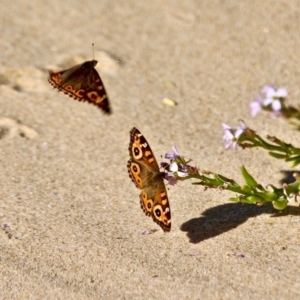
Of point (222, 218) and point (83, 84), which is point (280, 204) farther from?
point (83, 84)

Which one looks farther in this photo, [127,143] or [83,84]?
[127,143]

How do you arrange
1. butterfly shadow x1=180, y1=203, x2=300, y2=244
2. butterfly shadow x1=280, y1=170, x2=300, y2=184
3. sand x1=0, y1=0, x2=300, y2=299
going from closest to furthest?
1. sand x1=0, y1=0, x2=300, y2=299
2. butterfly shadow x1=180, y1=203, x2=300, y2=244
3. butterfly shadow x1=280, y1=170, x2=300, y2=184

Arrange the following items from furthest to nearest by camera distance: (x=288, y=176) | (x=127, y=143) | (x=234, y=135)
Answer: (x=127, y=143), (x=288, y=176), (x=234, y=135)

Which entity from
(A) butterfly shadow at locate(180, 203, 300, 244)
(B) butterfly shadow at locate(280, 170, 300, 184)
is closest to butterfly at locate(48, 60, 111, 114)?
(A) butterfly shadow at locate(180, 203, 300, 244)

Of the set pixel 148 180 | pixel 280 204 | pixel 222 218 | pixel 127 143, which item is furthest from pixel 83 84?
pixel 280 204

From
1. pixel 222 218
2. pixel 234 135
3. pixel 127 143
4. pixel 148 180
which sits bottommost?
pixel 127 143

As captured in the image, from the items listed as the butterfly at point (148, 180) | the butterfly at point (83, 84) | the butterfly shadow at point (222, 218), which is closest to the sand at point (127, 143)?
the butterfly shadow at point (222, 218)

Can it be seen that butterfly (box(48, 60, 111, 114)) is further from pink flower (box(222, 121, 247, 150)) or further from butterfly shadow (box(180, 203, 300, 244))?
pink flower (box(222, 121, 247, 150))

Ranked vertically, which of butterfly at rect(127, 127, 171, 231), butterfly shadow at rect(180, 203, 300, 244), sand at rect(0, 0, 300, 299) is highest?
butterfly at rect(127, 127, 171, 231)
